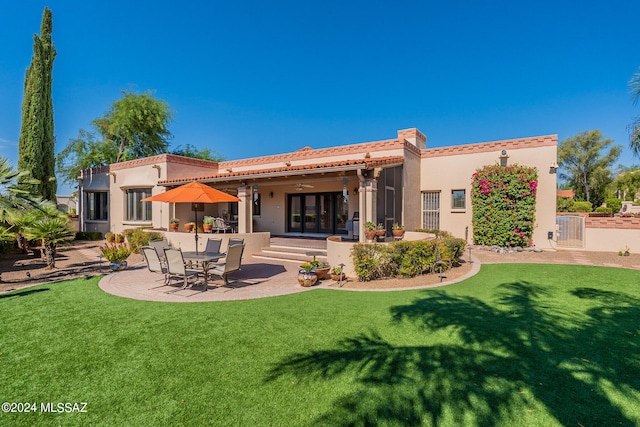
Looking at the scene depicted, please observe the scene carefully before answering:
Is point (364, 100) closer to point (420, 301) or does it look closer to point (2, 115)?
point (420, 301)

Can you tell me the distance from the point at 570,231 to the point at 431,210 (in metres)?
6.76

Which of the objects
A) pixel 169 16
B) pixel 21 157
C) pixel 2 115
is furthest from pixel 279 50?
pixel 2 115

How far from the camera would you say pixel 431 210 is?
17.8 metres

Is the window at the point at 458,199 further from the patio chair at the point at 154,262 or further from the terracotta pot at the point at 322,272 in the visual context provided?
the patio chair at the point at 154,262

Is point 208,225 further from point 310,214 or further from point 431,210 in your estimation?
point 431,210

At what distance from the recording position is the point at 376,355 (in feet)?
15.0

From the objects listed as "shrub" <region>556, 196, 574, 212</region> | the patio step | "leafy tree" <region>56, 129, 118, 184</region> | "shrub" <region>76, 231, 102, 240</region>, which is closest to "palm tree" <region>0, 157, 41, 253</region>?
the patio step

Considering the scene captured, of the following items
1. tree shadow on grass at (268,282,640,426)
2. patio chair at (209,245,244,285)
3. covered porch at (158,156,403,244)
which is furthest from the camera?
covered porch at (158,156,403,244)

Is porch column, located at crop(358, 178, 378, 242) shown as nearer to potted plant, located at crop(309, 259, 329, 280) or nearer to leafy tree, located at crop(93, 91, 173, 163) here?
potted plant, located at crop(309, 259, 329, 280)

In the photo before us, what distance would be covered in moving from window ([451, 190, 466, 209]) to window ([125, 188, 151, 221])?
1847cm

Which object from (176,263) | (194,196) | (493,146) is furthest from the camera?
(493,146)

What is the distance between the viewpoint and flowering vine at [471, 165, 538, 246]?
15.2 metres

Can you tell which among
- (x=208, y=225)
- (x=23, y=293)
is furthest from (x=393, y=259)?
(x=23, y=293)

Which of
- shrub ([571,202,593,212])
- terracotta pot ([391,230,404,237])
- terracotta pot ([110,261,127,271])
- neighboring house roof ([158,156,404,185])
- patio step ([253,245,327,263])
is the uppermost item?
neighboring house roof ([158,156,404,185])
